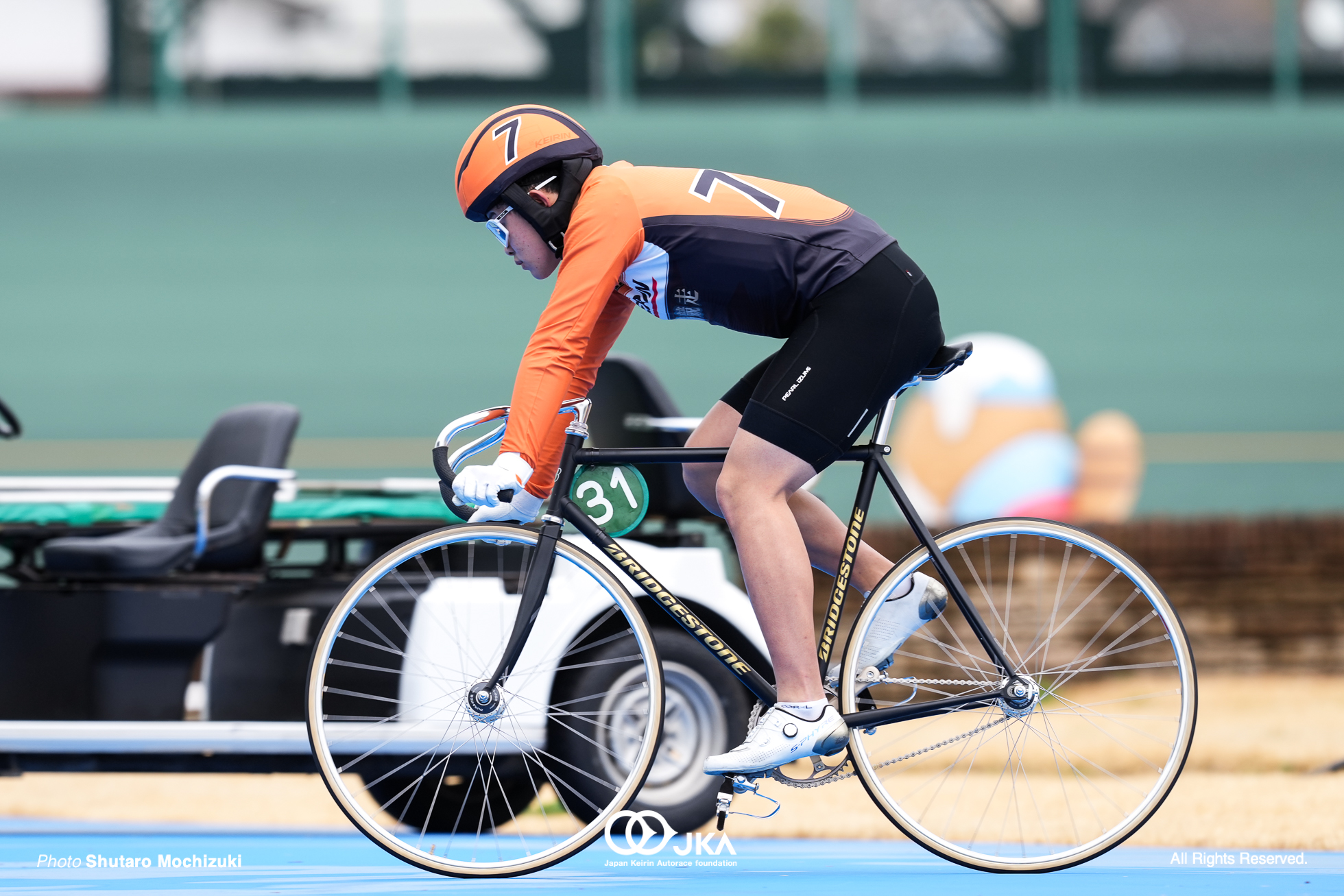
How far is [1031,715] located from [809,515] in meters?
0.66

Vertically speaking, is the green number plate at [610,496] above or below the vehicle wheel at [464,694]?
above

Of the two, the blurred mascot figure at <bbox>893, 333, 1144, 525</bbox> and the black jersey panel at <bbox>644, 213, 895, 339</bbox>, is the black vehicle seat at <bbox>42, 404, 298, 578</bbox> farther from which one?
the blurred mascot figure at <bbox>893, 333, 1144, 525</bbox>

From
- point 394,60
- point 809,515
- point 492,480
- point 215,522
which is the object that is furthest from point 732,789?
point 394,60

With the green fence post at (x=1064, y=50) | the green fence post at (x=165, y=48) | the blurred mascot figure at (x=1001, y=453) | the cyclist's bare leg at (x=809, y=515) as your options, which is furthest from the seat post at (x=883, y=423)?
the green fence post at (x=165, y=48)

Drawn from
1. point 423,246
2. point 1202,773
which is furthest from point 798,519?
point 423,246

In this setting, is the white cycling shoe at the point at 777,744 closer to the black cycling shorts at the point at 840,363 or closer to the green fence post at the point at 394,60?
the black cycling shorts at the point at 840,363

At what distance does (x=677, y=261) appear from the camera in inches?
114

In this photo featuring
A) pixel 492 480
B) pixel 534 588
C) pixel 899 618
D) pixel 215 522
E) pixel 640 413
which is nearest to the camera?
pixel 492 480

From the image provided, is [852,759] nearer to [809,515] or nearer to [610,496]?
[809,515]

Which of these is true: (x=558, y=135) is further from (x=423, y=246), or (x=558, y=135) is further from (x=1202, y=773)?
(x=423, y=246)

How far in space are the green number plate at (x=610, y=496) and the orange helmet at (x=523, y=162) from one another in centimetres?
52

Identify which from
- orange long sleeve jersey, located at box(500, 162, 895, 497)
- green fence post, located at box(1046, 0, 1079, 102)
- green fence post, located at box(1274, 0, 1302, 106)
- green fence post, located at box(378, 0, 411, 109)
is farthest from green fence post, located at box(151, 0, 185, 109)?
orange long sleeve jersey, located at box(500, 162, 895, 497)

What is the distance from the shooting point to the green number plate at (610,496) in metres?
3.08

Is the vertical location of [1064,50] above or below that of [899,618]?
above
